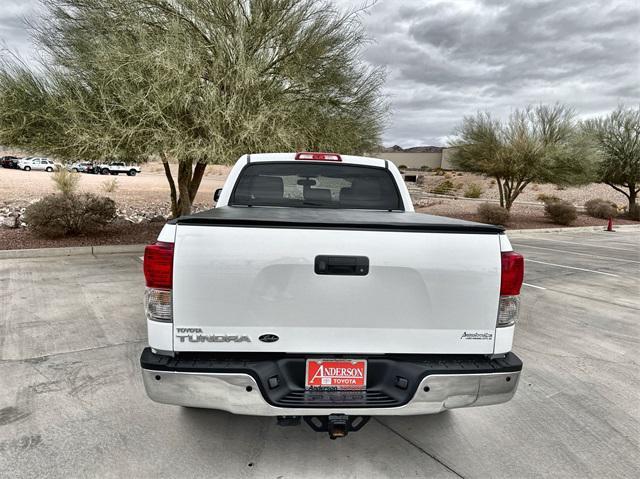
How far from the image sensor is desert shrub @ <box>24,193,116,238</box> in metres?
9.77

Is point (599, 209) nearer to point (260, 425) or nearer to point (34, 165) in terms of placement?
point (260, 425)

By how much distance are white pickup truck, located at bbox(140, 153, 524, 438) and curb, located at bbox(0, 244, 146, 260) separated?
26.7 ft

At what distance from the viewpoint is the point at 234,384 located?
226 centimetres

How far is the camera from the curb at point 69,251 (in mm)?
8698

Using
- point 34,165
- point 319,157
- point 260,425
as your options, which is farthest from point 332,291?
point 34,165

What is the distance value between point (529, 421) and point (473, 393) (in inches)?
55.2

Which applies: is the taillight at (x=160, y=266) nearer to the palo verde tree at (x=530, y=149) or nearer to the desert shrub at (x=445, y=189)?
the palo verde tree at (x=530, y=149)

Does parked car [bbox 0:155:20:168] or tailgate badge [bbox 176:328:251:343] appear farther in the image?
parked car [bbox 0:155:20:168]

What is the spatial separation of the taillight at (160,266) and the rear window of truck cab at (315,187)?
6.79 feet

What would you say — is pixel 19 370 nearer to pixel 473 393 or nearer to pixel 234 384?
pixel 234 384

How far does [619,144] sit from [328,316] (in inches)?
1333


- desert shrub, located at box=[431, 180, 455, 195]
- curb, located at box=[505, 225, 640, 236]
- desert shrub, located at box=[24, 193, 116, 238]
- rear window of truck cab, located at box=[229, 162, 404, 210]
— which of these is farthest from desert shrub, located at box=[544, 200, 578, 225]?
desert shrub, located at box=[431, 180, 455, 195]

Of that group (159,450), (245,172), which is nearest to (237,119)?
(245,172)

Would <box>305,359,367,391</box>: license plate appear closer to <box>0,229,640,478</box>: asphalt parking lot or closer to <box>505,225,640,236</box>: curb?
<box>0,229,640,478</box>: asphalt parking lot
